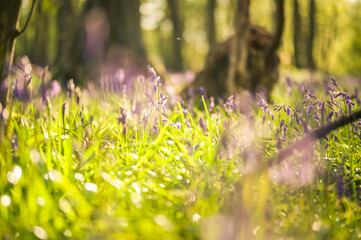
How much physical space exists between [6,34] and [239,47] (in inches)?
130

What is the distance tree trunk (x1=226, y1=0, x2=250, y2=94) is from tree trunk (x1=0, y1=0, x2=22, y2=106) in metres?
3.04

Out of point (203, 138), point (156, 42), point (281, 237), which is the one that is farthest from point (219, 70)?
point (156, 42)

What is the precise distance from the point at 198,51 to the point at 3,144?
42.3 m

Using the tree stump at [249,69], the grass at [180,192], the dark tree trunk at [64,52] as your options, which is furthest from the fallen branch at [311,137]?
the dark tree trunk at [64,52]

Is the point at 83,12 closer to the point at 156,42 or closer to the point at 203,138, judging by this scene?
the point at 203,138

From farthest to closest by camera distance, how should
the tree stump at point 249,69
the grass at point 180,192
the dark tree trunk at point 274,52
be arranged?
1. the tree stump at point 249,69
2. the dark tree trunk at point 274,52
3. the grass at point 180,192

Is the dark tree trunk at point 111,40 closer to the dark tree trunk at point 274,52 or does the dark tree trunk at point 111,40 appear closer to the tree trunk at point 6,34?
the dark tree trunk at point 274,52

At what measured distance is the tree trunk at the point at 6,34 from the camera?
1973 mm

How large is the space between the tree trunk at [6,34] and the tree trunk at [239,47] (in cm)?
304

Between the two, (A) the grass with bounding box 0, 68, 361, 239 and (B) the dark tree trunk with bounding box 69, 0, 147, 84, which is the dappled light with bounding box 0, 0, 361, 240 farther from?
(B) the dark tree trunk with bounding box 69, 0, 147, 84

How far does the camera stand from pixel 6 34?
200cm

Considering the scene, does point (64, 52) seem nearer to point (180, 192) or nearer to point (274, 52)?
point (274, 52)

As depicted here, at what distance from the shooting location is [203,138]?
2090 mm

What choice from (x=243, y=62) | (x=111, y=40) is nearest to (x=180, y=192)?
(x=243, y=62)
